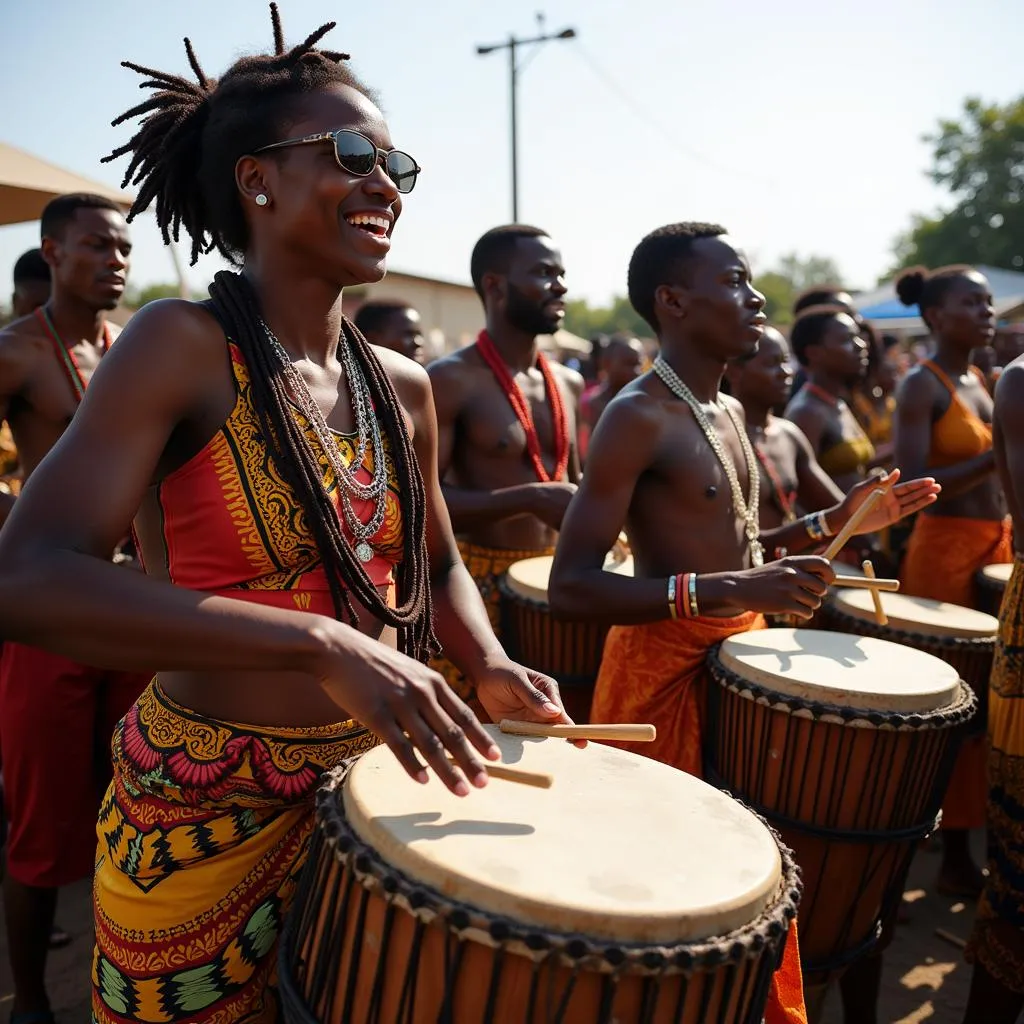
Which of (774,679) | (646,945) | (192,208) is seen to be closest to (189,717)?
(646,945)

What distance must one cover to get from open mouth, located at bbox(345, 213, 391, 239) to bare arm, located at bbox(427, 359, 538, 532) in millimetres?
1941

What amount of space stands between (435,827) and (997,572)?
4.00 m

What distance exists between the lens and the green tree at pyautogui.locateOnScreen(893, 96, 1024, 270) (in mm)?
41781

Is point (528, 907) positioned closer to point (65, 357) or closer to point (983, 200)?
point (65, 357)

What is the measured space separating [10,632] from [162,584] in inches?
9.1

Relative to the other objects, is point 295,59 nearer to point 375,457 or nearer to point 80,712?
point 375,457

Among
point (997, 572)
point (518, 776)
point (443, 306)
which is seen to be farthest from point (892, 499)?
point (443, 306)

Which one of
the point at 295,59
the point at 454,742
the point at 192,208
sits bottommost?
the point at 454,742

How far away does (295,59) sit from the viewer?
1.87 meters

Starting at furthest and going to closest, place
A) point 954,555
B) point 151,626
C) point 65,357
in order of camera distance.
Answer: point 954,555 → point 65,357 → point 151,626

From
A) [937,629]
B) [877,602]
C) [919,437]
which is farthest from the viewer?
[919,437]

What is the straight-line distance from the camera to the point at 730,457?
3.19 m

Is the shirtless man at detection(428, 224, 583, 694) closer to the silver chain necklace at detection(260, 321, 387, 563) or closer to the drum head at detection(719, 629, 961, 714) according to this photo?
the drum head at detection(719, 629, 961, 714)

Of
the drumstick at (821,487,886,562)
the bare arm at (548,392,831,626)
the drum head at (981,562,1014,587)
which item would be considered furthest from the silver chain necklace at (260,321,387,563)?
the drum head at (981,562,1014,587)
